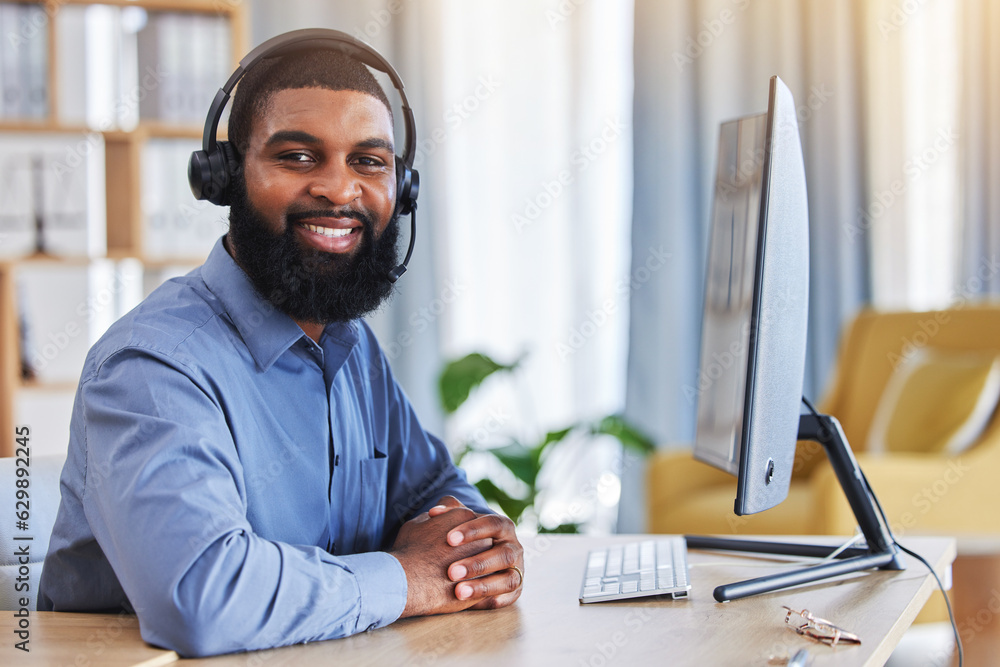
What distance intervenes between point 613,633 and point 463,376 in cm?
207

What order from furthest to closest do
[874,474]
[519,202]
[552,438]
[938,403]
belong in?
[519,202], [552,438], [938,403], [874,474]

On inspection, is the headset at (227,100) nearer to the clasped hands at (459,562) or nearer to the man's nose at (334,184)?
the man's nose at (334,184)

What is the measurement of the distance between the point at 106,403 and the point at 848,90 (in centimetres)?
331

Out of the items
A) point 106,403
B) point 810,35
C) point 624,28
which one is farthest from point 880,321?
point 106,403

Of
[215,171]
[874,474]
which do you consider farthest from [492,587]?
[874,474]

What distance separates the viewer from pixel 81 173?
2.96m

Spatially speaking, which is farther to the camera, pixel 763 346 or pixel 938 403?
pixel 938 403

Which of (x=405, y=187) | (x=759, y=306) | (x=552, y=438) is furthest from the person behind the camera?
(x=552, y=438)

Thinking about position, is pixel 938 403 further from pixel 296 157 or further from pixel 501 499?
pixel 296 157

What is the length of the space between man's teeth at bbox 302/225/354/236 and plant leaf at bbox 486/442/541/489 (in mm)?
1712

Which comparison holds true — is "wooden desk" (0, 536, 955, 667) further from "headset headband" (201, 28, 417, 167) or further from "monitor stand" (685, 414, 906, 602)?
"headset headband" (201, 28, 417, 167)

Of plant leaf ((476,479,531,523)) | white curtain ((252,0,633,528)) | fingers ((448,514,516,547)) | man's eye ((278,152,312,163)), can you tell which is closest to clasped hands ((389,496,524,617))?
fingers ((448,514,516,547))

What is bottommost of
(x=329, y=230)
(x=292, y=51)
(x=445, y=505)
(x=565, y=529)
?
(x=565, y=529)

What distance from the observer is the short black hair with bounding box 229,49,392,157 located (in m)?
1.20
